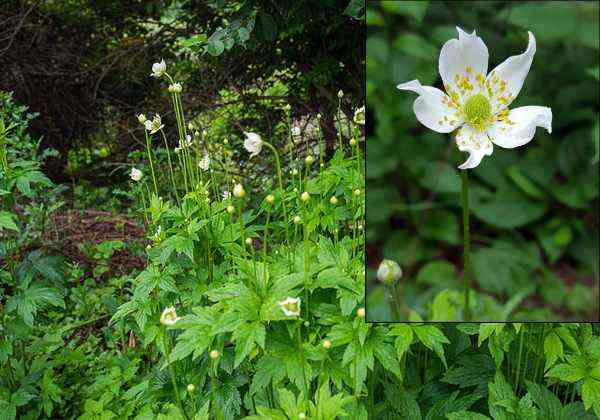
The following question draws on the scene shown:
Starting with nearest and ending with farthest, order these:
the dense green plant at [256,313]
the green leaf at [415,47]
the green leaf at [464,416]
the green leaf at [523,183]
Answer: the dense green plant at [256,313]
the green leaf at [464,416]
the green leaf at [415,47]
the green leaf at [523,183]

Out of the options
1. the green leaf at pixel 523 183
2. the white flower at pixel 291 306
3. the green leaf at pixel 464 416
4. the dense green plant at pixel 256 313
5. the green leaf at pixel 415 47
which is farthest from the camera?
the green leaf at pixel 523 183

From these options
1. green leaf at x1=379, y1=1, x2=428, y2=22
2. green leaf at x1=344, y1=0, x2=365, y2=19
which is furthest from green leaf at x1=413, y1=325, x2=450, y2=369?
green leaf at x1=344, y1=0, x2=365, y2=19

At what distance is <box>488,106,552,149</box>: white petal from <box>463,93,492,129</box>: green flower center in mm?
23

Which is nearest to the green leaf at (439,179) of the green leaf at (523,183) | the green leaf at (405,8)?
the green leaf at (523,183)

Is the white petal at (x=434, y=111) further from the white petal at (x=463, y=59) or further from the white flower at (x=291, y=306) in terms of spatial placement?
the white flower at (x=291, y=306)

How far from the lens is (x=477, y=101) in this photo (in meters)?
1.08

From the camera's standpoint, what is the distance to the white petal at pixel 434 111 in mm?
1026

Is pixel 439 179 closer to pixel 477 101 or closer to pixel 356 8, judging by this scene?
pixel 356 8

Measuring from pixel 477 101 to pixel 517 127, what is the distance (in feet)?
0.28

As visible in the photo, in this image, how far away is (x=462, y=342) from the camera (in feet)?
4.68

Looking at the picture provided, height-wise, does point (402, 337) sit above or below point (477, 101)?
below

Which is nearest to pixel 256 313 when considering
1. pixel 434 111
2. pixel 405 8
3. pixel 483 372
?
pixel 434 111

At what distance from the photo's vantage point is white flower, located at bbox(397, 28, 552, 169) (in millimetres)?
1042

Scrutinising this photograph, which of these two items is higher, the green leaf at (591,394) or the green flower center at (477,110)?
the green flower center at (477,110)
